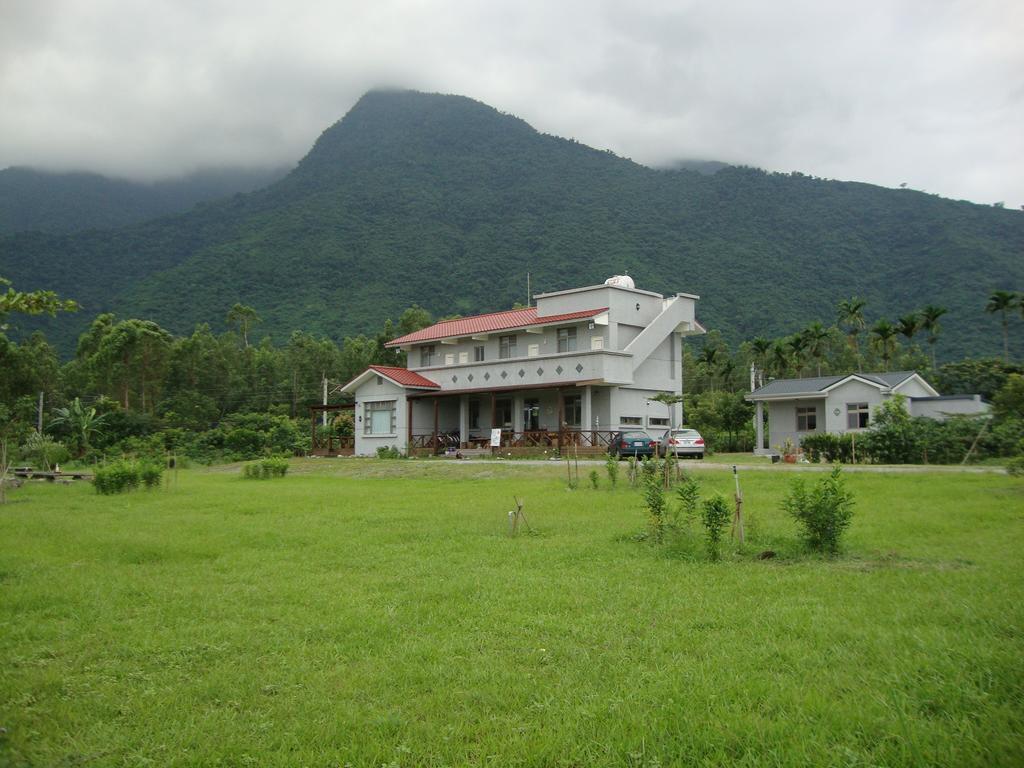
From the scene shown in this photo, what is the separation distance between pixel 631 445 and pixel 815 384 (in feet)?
40.9

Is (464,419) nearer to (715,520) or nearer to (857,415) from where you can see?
(857,415)

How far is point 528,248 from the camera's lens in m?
93.0

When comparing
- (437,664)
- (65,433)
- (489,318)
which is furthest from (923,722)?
(65,433)

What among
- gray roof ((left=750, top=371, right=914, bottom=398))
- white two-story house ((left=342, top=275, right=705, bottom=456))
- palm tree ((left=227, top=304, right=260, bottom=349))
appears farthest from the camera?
palm tree ((left=227, top=304, right=260, bottom=349))

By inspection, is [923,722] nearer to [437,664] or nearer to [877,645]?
[877,645]

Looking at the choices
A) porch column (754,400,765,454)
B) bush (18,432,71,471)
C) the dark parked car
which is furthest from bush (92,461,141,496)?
porch column (754,400,765,454)

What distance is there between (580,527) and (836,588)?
517 cm

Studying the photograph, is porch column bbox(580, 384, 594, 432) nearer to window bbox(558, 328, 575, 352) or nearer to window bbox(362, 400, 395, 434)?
window bbox(558, 328, 575, 352)

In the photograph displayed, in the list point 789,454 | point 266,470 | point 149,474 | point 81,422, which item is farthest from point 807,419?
point 81,422

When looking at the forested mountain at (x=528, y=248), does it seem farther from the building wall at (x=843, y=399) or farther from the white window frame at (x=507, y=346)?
the building wall at (x=843, y=399)

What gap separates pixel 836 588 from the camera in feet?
25.0

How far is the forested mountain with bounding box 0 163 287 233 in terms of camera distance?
418 ft

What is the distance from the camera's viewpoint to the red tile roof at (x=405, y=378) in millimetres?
39622

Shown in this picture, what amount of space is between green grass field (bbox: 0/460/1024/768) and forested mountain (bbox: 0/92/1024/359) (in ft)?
223
